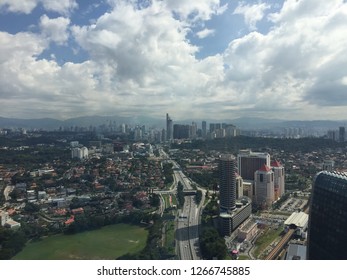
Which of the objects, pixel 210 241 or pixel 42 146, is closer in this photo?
pixel 210 241

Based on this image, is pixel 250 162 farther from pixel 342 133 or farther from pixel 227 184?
pixel 342 133

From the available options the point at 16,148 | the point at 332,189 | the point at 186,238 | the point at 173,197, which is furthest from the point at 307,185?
the point at 16,148

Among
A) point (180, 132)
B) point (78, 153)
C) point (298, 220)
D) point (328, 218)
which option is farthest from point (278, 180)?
point (180, 132)

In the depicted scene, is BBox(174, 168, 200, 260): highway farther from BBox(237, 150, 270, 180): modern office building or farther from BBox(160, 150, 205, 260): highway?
BBox(237, 150, 270, 180): modern office building

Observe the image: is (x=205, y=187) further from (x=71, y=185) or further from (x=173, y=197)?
(x=71, y=185)

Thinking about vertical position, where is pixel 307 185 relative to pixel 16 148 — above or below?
below

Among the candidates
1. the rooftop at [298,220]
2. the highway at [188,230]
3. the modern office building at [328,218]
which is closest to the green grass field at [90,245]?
the highway at [188,230]

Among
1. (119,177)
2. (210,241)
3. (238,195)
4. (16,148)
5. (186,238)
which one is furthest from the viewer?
(16,148)
